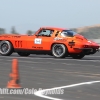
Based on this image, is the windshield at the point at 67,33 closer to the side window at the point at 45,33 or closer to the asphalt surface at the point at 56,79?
the side window at the point at 45,33

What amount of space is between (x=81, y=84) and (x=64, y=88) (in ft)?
3.15

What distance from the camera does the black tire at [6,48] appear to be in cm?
2319

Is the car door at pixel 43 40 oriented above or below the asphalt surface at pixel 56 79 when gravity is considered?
above

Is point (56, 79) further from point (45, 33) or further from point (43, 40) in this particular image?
point (45, 33)

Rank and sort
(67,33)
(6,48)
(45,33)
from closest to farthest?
(67,33), (45,33), (6,48)

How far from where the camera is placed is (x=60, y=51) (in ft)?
72.8

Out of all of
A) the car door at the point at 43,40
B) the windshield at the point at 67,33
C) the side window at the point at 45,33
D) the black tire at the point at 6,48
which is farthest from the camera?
the black tire at the point at 6,48

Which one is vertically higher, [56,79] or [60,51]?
[60,51]

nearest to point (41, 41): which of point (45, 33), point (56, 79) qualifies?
point (45, 33)

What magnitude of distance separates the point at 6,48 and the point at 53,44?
2.54 meters

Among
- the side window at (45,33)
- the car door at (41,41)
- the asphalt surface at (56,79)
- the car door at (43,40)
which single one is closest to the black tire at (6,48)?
the car door at (41,41)

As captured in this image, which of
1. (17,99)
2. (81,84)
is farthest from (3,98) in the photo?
(81,84)

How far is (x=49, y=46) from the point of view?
22.3 metres

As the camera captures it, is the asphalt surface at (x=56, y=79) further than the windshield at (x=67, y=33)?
No
